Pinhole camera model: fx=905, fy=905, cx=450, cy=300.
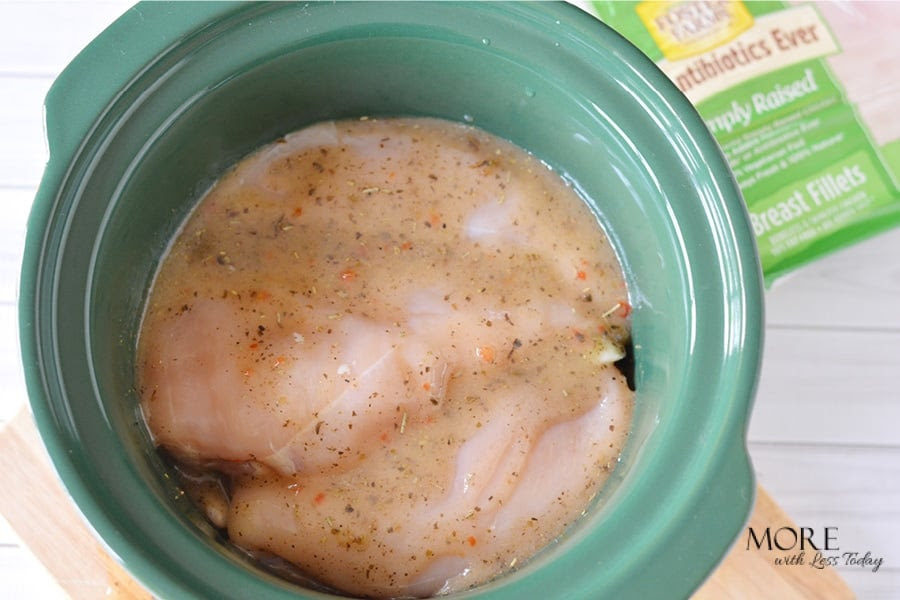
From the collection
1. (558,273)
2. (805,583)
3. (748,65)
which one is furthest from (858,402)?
(558,273)

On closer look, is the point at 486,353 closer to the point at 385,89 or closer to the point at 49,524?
the point at 385,89

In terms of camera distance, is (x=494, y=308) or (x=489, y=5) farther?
(x=494, y=308)

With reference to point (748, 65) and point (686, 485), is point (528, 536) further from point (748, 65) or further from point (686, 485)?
point (748, 65)

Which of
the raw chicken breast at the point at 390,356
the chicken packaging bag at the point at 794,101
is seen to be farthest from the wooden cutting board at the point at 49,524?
the chicken packaging bag at the point at 794,101

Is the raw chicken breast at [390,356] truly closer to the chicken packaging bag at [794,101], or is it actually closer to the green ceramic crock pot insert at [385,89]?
the green ceramic crock pot insert at [385,89]

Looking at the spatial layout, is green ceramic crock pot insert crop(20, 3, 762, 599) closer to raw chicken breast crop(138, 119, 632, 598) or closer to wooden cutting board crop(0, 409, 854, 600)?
raw chicken breast crop(138, 119, 632, 598)

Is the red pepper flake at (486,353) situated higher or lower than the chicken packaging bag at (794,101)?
lower
